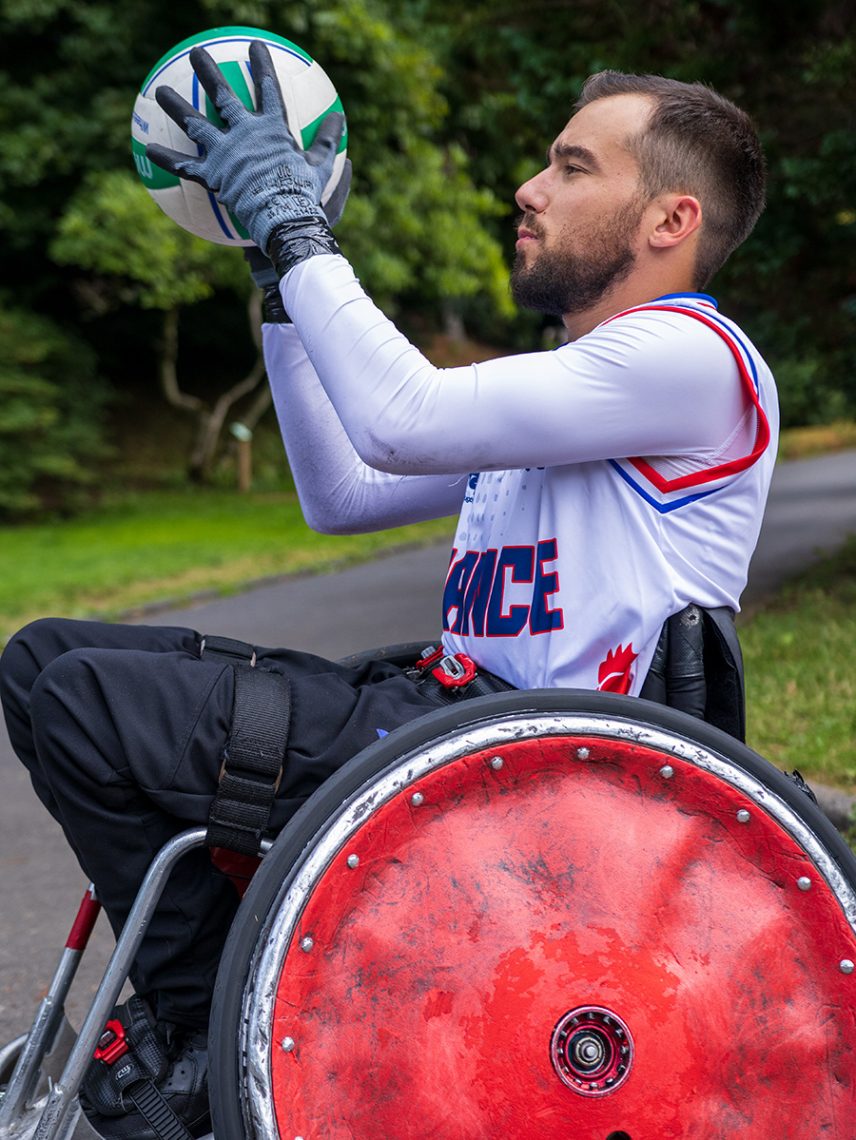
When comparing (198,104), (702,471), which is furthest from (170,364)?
(702,471)

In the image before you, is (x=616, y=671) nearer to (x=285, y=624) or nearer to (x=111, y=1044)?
(x=111, y=1044)

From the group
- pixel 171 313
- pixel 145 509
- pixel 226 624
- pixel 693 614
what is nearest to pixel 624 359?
pixel 693 614

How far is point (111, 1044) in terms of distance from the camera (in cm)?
190

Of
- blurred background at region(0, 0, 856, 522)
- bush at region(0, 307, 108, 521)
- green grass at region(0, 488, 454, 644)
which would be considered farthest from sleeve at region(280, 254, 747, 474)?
bush at region(0, 307, 108, 521)

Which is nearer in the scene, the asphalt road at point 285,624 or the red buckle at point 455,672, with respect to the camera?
the red buckle at point 455,672

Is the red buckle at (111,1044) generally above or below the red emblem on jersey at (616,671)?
below

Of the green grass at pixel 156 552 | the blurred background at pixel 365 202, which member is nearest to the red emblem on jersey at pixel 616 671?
the blurred background at pixel 365 202

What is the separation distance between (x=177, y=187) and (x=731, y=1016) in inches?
68.7

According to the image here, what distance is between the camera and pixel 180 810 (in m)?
1.83

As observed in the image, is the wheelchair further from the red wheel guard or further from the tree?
the tree

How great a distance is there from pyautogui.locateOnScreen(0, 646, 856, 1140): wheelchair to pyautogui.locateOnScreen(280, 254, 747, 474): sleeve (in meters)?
0.37

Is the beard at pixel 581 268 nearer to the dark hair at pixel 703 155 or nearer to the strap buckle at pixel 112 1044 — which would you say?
the dark hair at pixel 703 155

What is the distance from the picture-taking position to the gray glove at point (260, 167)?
197cm

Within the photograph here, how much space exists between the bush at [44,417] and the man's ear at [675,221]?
52.9ft
